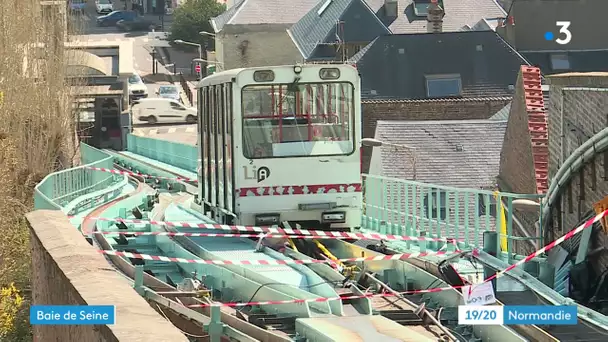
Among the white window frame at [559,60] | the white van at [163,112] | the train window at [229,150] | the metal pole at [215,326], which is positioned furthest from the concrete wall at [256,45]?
the metal pole at [215,326]

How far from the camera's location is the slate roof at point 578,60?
6103 cm

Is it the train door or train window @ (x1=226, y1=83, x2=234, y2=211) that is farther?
the train door

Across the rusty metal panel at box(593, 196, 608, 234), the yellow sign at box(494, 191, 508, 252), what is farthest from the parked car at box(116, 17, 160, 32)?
the rusty metal panel at box(593, 196, 608, 234)

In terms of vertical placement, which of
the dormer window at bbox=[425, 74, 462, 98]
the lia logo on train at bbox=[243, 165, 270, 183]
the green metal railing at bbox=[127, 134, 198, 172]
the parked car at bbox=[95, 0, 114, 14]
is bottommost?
the green metal railing at bbox=[127, 134, 198, 172]

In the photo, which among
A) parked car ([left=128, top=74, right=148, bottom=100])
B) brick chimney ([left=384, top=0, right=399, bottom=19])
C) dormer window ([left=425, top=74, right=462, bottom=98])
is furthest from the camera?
parked car ([left=128, top=74, right=148, bottom=100])

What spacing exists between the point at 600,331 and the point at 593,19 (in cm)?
5092

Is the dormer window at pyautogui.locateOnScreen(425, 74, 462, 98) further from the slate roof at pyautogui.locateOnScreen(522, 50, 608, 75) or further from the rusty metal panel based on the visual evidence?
the rusty metal panel

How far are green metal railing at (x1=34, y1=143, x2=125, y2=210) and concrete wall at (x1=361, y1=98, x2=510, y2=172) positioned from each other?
79.5ft

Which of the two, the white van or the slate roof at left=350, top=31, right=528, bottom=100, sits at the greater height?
the slate roof at left=350, top=31, right=528, bottom=100

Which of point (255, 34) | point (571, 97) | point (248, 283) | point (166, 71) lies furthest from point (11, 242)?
point (166, 71)

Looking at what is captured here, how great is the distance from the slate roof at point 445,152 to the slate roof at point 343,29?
18.3 m

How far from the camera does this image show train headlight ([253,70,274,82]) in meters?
18.7

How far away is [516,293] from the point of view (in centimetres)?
1509

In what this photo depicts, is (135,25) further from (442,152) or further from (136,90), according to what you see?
(442,152)
